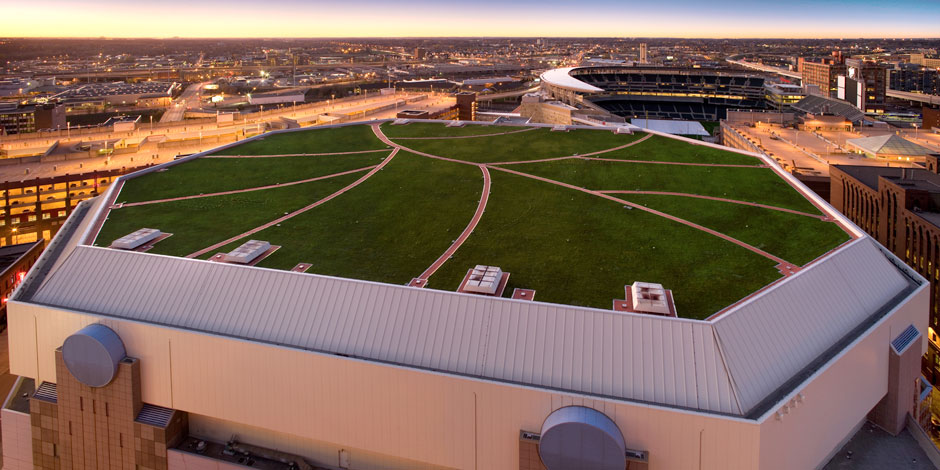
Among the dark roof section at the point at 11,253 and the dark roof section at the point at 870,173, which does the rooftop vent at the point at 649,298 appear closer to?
the dark roof section at the point at 870,173

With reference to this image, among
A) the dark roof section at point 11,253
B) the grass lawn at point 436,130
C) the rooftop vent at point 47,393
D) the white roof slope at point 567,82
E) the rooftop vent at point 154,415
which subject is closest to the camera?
the rooftop vent at point 154,415

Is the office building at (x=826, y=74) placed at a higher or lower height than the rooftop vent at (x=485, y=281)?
higher

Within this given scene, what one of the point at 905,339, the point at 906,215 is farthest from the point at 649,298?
the point at 906,215

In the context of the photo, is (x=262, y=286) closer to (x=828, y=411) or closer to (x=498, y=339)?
(x=498, y=339)

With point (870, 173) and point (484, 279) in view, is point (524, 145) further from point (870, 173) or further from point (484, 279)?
point (870, 173)

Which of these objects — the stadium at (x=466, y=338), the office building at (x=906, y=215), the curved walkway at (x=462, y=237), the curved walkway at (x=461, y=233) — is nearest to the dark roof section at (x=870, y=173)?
the office building at (x=906, y=215)

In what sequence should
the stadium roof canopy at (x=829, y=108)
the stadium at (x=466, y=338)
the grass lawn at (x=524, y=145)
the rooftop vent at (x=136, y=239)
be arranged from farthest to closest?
the stadium roof canopy at (x=829, y=108) → the grass lawn at (x=524, y=145) → the rooftop vent at (x=136, y=239) → the stadium at (x=466, y=338)

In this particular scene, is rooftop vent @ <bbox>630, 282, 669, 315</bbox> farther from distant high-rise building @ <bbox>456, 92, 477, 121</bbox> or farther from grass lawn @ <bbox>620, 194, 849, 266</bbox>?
distant high-rise building @ <bbox>456, 92, 477, 121</bbox>
